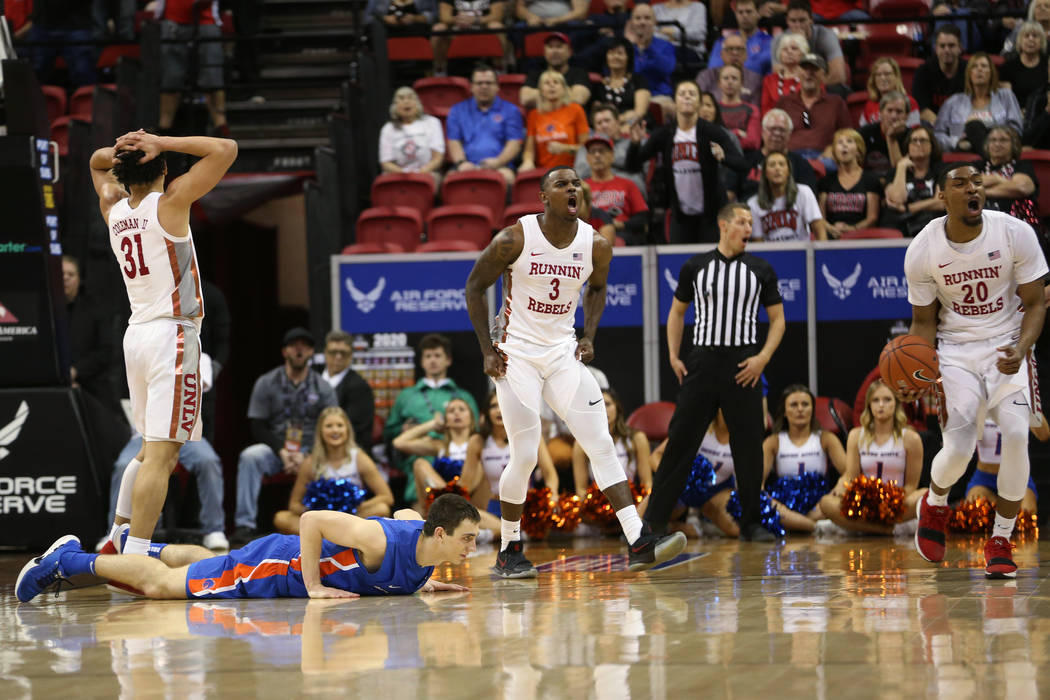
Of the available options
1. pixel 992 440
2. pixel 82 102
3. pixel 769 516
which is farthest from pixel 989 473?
pixel 82 102

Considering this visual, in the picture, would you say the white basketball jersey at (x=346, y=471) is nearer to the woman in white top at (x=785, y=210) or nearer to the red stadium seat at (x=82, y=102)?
the woman in white top at (x=785, y=210)

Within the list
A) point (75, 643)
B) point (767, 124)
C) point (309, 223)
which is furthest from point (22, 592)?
point (767, 124)

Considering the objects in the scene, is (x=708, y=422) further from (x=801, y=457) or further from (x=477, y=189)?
(x=477, y=189)

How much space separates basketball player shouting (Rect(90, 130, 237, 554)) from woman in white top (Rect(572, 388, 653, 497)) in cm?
368

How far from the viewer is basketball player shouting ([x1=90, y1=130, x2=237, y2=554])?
6457 millimetres

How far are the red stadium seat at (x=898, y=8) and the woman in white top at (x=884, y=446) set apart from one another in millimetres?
5326

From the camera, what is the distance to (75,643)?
502cm

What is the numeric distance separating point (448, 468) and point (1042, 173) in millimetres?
5386

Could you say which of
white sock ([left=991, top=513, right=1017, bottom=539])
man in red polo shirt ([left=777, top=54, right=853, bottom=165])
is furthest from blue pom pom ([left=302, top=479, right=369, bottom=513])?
man in red polo shirt ([left=777, top=54, right=853, bottom=165])

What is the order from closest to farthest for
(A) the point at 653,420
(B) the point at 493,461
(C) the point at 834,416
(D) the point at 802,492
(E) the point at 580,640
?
(E) the point at 580,640
(D) the point at 802,492
(B) the point at 493,461
(C) the point at 834,416
(A) the point at 653,420

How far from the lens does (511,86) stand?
13.4 m

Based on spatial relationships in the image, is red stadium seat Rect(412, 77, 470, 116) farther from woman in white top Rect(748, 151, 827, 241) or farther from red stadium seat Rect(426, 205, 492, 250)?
woman in white top Rect(748, 151, 827, 241)

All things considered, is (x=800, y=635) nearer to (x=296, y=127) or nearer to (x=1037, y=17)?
(x=1037, y=17)

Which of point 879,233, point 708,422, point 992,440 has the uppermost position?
point 879,233
